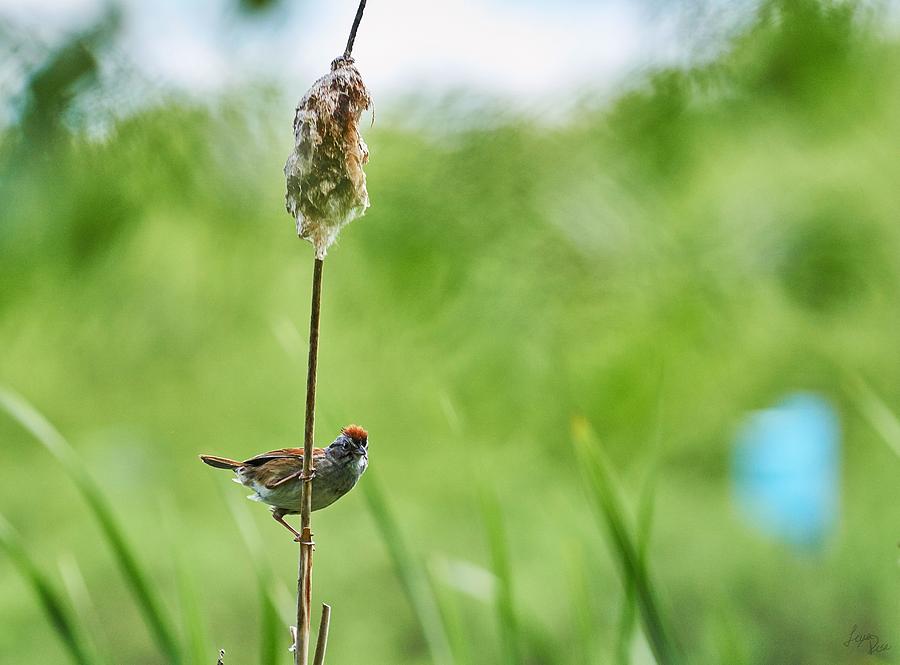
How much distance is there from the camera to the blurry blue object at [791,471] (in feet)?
6.13

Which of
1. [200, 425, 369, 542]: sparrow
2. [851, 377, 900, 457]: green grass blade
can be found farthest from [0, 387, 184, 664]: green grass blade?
[851, 377, 900, 457]: green grass blade

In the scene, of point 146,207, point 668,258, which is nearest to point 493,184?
point 668,258

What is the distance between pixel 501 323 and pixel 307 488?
1.73 metres

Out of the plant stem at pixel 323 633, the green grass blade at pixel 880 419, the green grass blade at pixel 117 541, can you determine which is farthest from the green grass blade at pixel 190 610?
the green grass blade at pixel 880 419

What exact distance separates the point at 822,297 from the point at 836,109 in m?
0.42

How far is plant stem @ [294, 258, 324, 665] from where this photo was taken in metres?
0.29

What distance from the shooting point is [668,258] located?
6.48 ft

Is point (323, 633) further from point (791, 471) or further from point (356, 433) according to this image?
point (791, 471)

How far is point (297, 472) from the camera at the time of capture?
0.37m

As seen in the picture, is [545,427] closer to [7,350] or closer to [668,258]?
[668,258]

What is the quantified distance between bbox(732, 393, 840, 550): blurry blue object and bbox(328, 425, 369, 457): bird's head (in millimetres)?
1645
